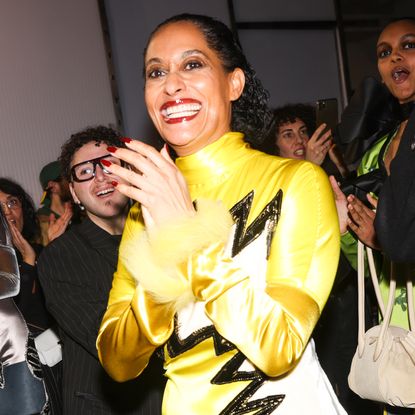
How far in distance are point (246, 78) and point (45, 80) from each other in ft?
11.0

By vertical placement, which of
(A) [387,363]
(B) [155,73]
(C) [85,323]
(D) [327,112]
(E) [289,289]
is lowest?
(A) [387,363]

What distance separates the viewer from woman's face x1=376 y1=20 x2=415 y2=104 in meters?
2.57

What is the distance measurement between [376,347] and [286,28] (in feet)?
14.3

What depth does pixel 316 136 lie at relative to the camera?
342cm

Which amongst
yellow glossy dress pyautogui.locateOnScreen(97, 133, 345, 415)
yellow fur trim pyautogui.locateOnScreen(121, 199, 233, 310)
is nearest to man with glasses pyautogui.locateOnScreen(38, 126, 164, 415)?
yellow glossy dress pyautogui.locateOnScreen(97, 133, 345, 415)

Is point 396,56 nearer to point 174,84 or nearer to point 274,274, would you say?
point 174,84

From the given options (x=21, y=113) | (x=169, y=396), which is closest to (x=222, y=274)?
(x=169, y=396)

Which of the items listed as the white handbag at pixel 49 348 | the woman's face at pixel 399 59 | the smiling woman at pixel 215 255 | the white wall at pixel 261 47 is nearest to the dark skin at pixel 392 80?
the woman's face at pixel 399 59

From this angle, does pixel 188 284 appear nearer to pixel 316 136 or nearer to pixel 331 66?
pixel 316 136

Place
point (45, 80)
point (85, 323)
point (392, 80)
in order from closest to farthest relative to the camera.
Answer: point (85, 323)
point (392, 80)
point (45, 80)

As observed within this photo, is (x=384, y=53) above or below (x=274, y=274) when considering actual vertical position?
above

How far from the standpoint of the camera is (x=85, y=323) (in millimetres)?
2168

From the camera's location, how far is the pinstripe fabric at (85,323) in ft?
7.09

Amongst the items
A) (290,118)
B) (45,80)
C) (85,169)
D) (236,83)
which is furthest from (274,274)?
(45,80)
